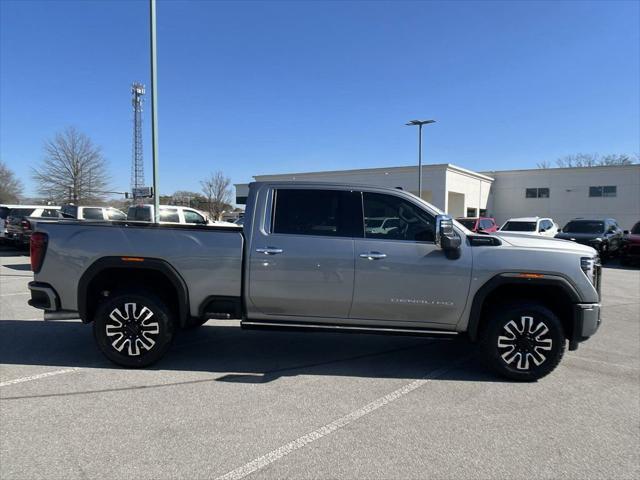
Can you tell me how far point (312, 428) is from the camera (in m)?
3.48

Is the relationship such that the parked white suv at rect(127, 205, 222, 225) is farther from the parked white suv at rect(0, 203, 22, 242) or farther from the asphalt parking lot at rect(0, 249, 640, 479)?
the asphalt parking lot at rect(0, 249, 640, 479)

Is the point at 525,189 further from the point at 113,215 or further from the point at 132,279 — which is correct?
the point at 132,279

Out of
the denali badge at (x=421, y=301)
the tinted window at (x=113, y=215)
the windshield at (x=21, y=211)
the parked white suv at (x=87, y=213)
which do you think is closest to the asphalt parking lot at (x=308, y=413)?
the denali badge at (x=421, y=301)

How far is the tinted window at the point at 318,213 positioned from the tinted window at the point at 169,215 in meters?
10.5

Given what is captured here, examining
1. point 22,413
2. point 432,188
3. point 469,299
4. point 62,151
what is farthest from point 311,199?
point 62,151

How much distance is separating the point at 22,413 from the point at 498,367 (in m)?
4.42

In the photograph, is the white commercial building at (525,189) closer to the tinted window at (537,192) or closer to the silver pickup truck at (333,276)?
the tinted window at (537,192)

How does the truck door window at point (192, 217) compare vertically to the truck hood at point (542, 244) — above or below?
above

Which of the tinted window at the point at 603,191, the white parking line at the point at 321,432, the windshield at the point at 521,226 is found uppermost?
the tinted window at the point at 603,191

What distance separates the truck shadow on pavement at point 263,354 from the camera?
4.75 m

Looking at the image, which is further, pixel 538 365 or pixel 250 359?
pixel 250 359

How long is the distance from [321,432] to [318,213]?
2.23 meters

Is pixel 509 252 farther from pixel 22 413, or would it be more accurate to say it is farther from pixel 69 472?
pixel 22 413

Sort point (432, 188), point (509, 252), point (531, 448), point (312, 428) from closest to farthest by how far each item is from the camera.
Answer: point (531, 448)
point (312, 428)
point (509, 252)
point (432, 188)
